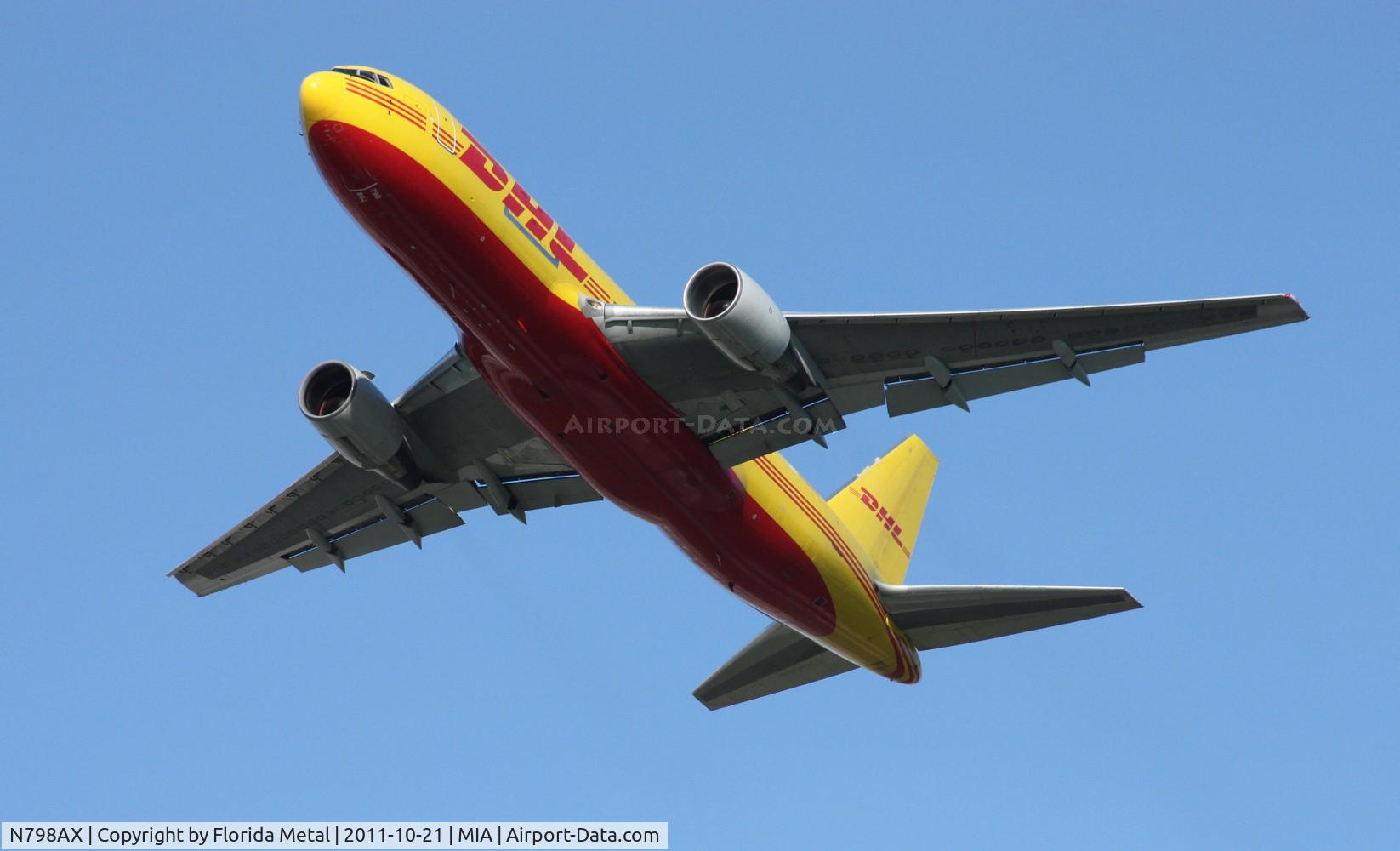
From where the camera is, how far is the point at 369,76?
2686 cm

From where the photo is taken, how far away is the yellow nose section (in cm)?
2595

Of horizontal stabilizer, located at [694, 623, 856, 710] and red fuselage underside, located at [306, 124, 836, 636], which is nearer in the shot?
red fuselage underside, located at [306, 124, 836, 636]

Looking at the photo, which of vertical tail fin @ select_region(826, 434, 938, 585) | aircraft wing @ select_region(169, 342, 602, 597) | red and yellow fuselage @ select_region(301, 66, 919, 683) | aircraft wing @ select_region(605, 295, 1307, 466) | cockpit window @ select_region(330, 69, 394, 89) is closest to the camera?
red and yellow fuselage @ select_region(301, 66, 919, 683)

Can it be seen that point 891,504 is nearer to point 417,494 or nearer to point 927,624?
point 927,624

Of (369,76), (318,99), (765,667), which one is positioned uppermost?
(369,76)

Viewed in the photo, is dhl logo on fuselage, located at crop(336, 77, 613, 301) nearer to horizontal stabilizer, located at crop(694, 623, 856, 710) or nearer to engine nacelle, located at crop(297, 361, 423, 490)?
engine nacelle, located at crop(297, 361, 423, 490)

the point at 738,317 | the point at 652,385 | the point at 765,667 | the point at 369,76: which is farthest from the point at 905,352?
the point at 765,667

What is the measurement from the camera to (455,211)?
26.7m

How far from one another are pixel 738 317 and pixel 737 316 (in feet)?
0.11

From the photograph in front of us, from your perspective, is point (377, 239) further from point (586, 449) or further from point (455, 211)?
point (586, 449)

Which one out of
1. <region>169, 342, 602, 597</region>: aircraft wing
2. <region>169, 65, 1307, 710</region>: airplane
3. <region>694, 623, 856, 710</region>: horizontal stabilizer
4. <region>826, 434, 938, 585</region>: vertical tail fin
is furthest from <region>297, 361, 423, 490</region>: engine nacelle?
<region>826, 434, 938, 585</region>: vertical tail fin

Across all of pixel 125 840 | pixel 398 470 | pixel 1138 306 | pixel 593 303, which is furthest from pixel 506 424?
pixel 1138 306

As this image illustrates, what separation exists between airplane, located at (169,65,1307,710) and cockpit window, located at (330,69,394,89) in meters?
0.03

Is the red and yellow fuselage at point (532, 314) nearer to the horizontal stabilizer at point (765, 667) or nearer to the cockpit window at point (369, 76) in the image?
the cockpit window at point (369, 76)
